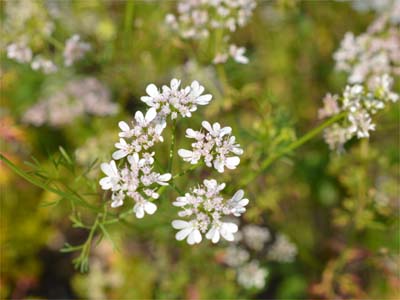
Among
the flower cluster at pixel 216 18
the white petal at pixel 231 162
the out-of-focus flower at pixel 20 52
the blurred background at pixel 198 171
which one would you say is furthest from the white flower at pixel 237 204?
the out-of-focus flower at pixel 20 52

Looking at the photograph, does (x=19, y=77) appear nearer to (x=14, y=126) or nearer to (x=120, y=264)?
(x=14, y=126)

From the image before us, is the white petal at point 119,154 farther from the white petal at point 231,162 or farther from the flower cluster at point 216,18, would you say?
the flower cluster at point 216,18

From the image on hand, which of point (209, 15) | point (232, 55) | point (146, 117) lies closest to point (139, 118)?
point (146, 117)

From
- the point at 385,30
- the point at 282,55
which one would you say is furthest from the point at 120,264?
the point at 385,30

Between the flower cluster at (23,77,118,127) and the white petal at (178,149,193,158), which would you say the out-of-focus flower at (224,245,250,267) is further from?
the white petal at (178,149,193,158)

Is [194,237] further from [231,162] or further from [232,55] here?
[232,55]

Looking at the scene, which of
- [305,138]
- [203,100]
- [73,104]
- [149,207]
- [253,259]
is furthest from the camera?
[73,104]
